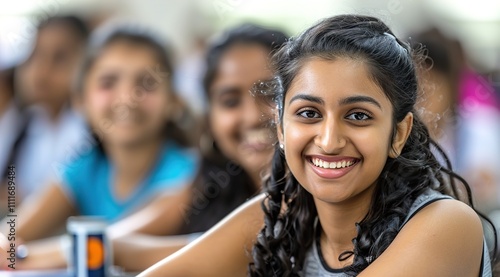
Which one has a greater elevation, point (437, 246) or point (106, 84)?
point (437, 246)

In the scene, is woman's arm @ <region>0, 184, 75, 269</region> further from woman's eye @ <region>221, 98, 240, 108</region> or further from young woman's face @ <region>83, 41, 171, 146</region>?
woman's eye @ <region>221, 98, 240, 108</region>

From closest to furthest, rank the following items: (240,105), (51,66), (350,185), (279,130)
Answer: (350,185) < (279,130) < (240,105) < (51,66)

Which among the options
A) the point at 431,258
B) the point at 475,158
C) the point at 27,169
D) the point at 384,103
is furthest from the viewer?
the point at 27,169

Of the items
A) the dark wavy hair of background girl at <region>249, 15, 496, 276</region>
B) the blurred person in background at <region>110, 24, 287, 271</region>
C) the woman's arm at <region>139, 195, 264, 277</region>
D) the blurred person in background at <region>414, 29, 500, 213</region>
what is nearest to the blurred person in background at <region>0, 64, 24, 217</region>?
the blurred person in background at <region>110, 24, 287, 271</region>

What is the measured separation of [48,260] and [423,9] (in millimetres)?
1994

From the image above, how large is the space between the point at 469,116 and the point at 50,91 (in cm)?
190

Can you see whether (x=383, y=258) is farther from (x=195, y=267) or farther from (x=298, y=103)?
(x=195, y=267)

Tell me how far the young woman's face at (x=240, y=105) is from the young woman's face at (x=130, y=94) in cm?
48

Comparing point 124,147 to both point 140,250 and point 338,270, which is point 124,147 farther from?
point 338,270

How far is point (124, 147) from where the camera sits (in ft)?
10.6

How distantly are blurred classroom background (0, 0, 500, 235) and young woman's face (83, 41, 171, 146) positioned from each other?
0.52ft

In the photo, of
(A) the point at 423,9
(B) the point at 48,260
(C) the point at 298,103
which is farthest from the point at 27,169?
(C) the point at 298,103

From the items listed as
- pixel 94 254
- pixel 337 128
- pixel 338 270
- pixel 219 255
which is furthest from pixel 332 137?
pixel 94 254

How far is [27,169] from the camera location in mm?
3551
